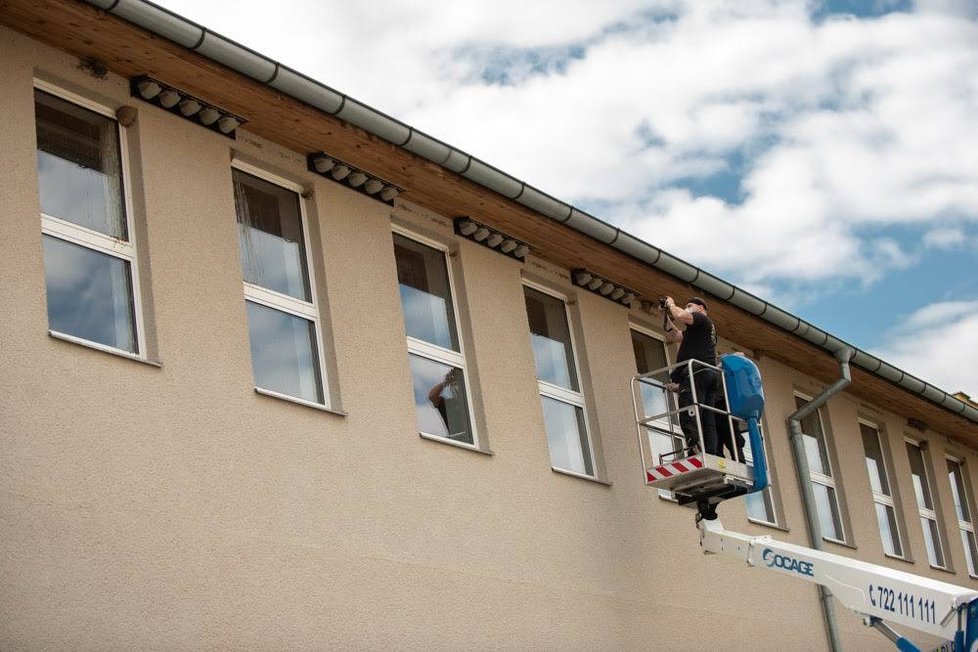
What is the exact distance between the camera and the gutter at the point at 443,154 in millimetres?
9594

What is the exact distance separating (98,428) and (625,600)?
545 cm

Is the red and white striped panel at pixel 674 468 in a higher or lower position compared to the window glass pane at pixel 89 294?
lower

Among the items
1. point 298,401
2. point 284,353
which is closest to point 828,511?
point 284,353

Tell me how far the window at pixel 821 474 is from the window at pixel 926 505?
2421 millimetres

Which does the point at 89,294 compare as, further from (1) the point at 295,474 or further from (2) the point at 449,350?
(2) the point at 449,350

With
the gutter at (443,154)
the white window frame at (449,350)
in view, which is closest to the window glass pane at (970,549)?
the gutter at (443,154)

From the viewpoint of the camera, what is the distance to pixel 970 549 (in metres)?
20.8

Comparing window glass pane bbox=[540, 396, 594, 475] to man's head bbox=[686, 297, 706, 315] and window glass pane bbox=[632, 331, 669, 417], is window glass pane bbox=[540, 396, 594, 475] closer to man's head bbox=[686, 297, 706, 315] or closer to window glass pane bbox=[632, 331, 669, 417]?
window glass pane bbox=[632, 331, 669, 417]

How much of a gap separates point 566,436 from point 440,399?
1717 mm

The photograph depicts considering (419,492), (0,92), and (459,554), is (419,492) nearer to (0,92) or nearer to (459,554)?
(459,554)

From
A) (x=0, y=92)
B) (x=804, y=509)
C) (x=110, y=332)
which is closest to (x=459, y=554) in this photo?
(x=110, y=332)

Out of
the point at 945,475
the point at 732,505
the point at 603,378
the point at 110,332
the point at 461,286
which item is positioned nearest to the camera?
the point at 110,332

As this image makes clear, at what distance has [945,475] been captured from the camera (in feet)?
67.6

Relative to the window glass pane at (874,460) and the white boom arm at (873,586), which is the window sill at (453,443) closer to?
the white boom arm at (873,586)
